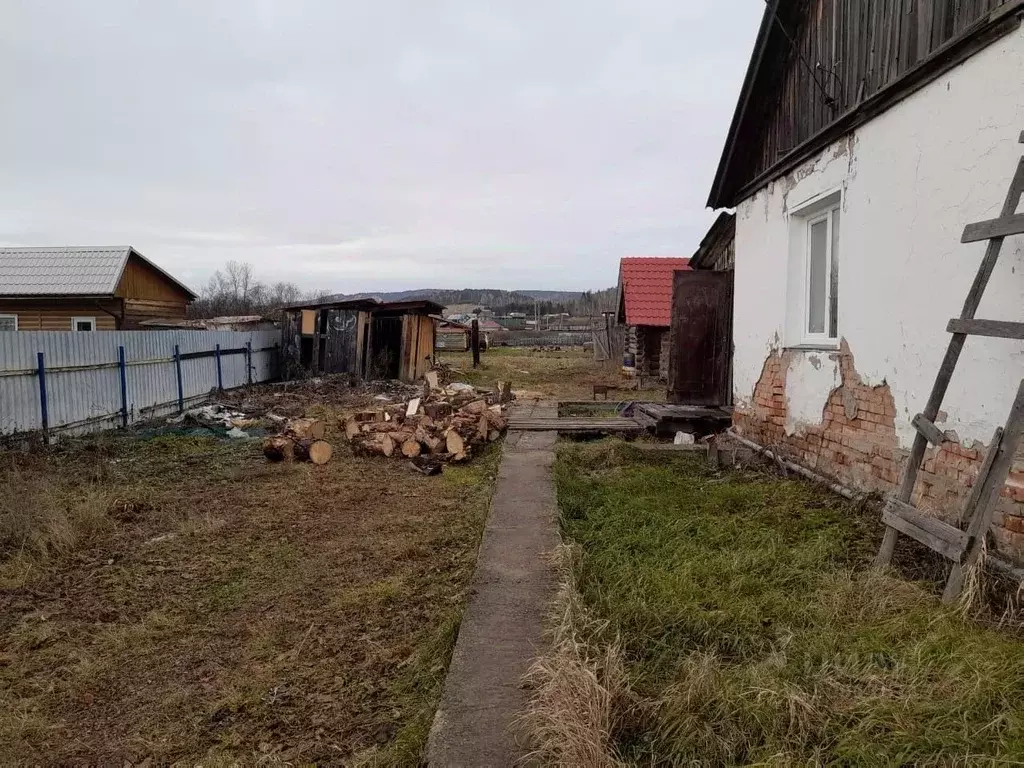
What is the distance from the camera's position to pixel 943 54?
3896mm

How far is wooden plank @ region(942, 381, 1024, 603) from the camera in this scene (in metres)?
2.89

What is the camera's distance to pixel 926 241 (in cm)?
411

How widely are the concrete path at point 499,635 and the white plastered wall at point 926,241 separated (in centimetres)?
259

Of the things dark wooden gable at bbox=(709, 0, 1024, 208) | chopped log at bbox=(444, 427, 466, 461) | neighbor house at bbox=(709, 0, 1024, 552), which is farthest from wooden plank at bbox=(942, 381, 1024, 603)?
chopped log at bbox=(444, 427, 466, 461)

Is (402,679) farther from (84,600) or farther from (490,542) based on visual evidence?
(84,600)

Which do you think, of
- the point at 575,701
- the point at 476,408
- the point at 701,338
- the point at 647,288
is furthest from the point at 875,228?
the point at 647,288

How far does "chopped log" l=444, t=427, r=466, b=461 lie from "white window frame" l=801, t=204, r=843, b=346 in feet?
14.2

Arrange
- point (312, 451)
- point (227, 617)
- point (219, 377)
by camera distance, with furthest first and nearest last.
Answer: point (219, 377)
point (312, 451)
point (227, 617)

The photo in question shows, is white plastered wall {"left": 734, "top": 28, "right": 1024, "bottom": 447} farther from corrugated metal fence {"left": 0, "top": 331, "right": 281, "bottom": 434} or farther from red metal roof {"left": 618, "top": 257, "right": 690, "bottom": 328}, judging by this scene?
red metal roof {"left": 618, "top": 257, "right": 690, "bottom": 328}

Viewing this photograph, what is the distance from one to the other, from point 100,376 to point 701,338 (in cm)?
964

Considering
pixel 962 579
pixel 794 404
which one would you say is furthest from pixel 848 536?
pixel 794 404

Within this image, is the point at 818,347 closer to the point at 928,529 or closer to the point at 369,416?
the point at 928,529

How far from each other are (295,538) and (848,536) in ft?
13.8

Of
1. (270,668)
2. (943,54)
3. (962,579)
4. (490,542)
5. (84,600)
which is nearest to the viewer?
(962,579)
